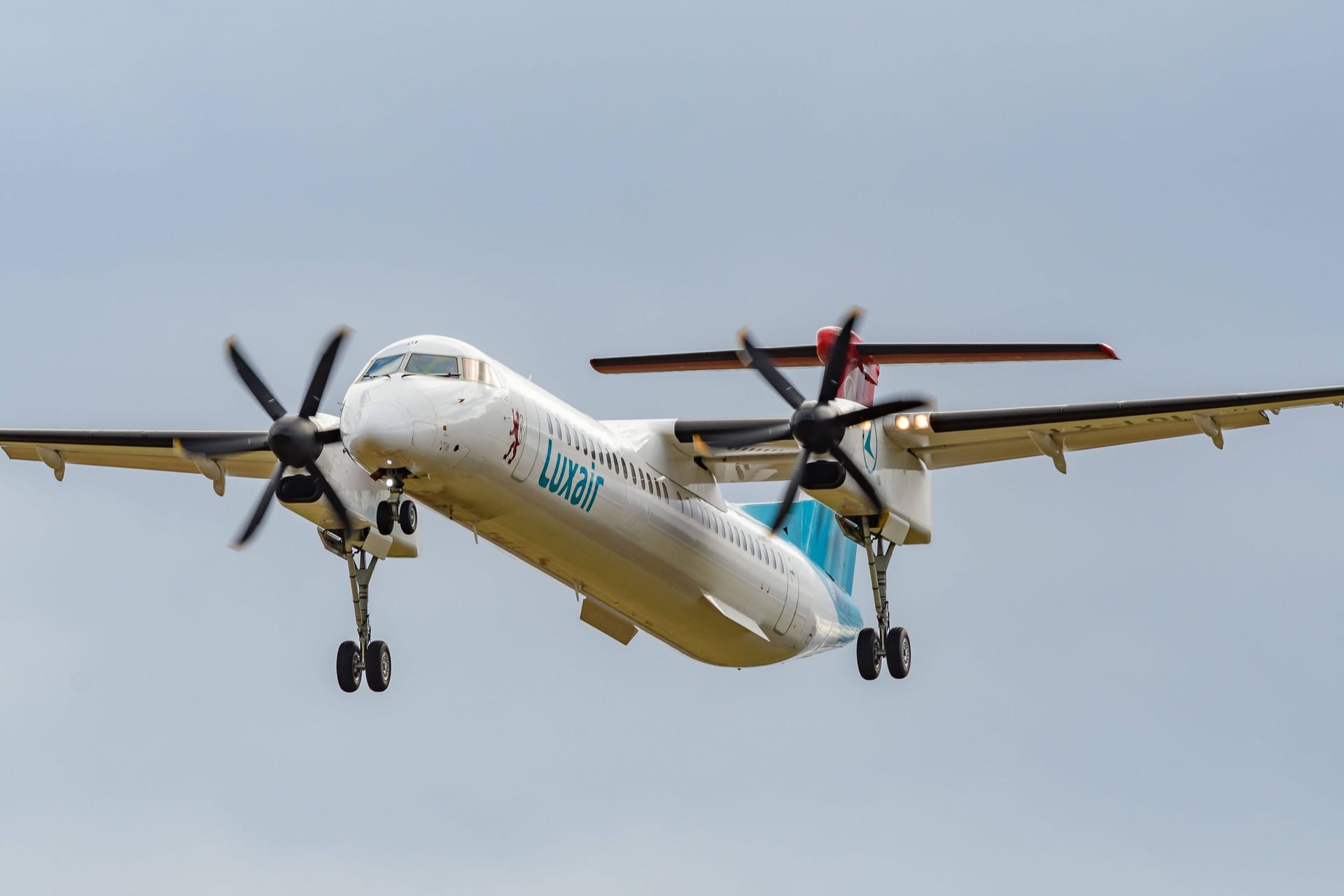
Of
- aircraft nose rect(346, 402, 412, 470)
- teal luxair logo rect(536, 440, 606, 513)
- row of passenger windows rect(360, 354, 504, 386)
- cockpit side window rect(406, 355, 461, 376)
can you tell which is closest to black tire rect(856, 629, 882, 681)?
teal luxair logo rect(536, 440, 606, 513)

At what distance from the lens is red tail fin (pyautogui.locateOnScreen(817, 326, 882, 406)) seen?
2373 cm

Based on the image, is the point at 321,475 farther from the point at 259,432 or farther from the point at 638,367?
the point at 638,367

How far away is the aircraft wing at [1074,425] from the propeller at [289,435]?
755 cm

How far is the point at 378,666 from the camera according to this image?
22.7m

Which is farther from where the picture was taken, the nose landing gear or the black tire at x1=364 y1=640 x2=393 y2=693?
the black tire at x1=364 y1=640 x2=393 y2=693

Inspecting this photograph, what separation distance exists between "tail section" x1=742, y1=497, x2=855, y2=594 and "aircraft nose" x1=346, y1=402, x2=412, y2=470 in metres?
9.18

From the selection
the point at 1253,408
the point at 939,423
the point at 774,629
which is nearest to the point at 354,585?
the point at 774,629

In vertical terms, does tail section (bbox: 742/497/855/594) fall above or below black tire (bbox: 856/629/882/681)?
above

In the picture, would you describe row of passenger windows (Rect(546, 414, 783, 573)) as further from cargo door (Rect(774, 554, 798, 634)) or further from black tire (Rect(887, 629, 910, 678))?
black tire (Rect(887, 629, 910, 678))

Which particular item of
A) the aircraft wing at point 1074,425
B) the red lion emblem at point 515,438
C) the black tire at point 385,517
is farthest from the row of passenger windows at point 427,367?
the aircraft wing at point 1074,425

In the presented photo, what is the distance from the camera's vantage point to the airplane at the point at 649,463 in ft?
61.9

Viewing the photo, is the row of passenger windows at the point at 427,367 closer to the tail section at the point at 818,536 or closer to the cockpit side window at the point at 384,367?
the cockpit side window at the point at 384,367

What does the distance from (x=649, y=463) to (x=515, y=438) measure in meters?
3.43

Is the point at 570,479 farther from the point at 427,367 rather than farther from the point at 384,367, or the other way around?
the point at 384,367
